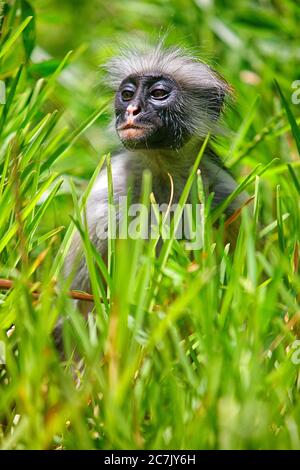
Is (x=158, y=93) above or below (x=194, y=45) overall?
below

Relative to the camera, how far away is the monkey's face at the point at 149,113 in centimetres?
341

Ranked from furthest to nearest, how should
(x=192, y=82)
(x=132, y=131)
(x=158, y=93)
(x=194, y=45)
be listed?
(x=194, y=45) → (x=192, y=82) → (x=158, y=93) → (x=132, y=131)

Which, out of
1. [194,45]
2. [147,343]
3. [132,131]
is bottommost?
[147,343]

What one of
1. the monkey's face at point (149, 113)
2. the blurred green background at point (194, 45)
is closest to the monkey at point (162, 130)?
the monkey's face at point (149, 113)

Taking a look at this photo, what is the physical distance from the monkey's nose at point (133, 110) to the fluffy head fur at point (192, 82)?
1.01ft

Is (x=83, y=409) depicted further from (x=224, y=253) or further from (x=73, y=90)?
(x=73, y=90)

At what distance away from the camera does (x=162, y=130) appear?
139 inches

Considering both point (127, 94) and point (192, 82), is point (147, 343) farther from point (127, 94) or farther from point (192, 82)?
point (192, 82)

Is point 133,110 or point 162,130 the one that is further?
point 162,130

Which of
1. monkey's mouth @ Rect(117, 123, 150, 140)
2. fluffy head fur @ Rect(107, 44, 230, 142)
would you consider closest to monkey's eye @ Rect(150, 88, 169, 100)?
fluffy head fur @ Rect(107, 44, 230, 142)

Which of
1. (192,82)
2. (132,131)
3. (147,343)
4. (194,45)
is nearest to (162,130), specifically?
(132,131)

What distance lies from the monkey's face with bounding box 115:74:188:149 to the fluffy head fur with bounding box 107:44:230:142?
0.07m

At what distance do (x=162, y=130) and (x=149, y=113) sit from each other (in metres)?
0.09

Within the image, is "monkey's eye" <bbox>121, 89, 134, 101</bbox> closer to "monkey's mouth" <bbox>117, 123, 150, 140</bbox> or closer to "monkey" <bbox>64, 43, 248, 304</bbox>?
"monkey" <bbox>64, 43, 248, 304</bbox>
